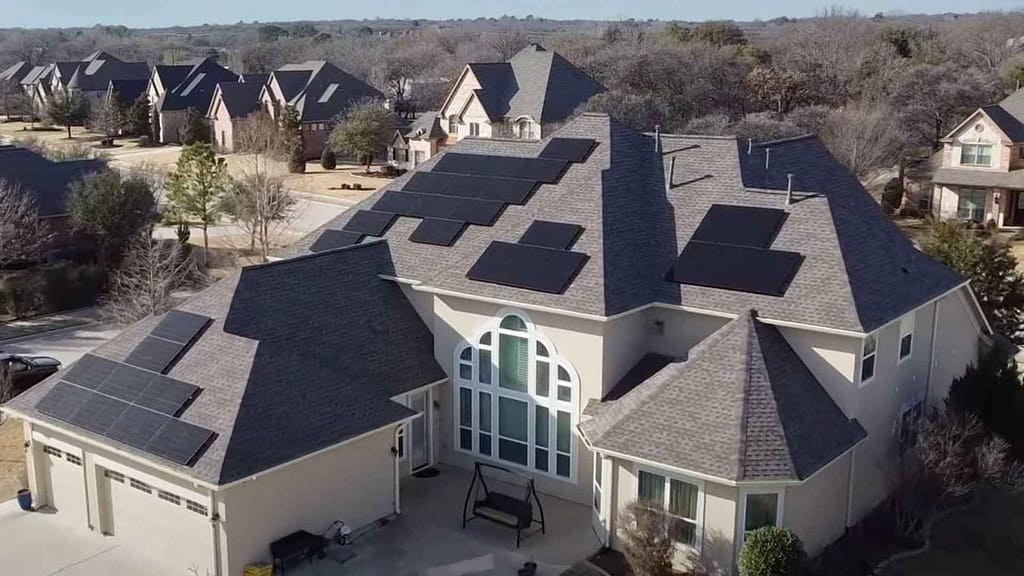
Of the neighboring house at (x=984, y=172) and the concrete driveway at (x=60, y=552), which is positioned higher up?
the neighboring house at (x=984, y=172)

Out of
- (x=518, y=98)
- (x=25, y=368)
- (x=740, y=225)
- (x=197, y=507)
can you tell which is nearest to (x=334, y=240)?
(x=197, y=507)

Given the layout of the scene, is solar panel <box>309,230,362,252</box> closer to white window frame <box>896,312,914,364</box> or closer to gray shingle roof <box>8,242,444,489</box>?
gray shingle roof <box>8,242,444,489</box>

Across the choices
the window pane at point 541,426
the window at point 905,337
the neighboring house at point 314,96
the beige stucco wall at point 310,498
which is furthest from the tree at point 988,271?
the neighboring house at point 314,96

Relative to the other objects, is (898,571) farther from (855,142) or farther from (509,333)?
(855,142)

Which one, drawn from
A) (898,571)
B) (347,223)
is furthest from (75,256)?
(898,571)

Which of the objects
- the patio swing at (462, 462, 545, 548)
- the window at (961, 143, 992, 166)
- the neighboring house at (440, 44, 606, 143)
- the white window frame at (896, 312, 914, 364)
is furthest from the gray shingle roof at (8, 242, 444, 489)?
the neighboring house at (440, 44, 606, 143)

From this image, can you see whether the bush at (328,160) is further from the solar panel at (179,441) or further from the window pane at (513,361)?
the solar panel at (179,441)
